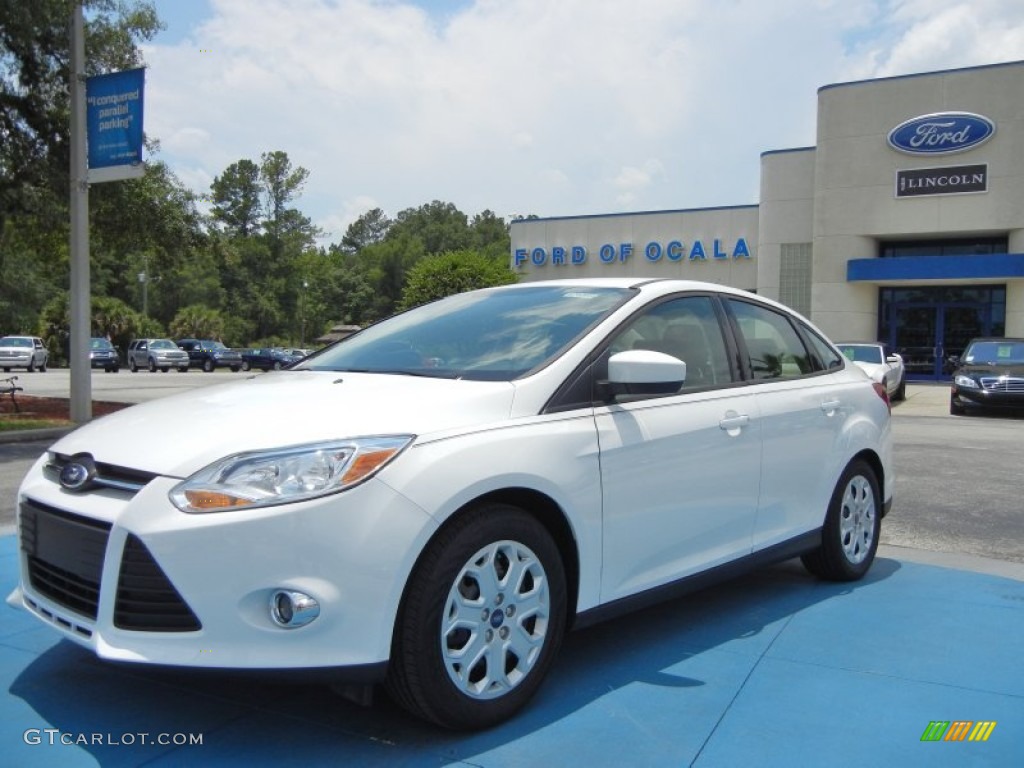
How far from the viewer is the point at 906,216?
29609 millimetres

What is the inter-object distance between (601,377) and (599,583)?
79 cm

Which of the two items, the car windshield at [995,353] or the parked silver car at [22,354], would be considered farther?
the parked silver car at [22,354]

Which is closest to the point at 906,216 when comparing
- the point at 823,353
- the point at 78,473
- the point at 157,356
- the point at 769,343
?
the point at 823,353

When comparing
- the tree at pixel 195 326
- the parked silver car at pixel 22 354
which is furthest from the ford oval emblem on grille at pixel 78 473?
the tree at pixel 195 326

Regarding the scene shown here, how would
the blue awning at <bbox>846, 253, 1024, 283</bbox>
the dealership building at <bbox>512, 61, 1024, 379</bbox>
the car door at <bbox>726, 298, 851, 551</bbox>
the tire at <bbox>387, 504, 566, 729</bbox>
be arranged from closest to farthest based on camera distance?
the tire at <bbox>387, 504, 566, 729</bbox>
the car door at <bbox>726, 298, 851, 551</bbox>
the blue awning at <bbox>846, 253, 1024, 283</bbox>
the dealership building at <bbox>512, 61, 1024, 379</bbox>

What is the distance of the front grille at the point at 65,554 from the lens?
2.80 meters

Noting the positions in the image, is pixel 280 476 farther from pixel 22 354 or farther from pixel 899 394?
pixel 22 354

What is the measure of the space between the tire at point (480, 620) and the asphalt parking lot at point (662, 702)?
15 centimetres

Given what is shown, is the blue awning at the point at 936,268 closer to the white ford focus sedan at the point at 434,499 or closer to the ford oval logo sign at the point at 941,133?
the ford oval logo sign at the point at 941,133

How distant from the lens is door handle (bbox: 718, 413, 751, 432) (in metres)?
3.95

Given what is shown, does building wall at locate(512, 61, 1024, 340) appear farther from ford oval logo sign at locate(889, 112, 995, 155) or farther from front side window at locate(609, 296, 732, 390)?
front side window at locate(609, 296, 732, 390)

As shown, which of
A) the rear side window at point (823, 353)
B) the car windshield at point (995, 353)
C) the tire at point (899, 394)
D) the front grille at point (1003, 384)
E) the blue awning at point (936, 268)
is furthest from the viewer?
the blue awning at point (936, 268)

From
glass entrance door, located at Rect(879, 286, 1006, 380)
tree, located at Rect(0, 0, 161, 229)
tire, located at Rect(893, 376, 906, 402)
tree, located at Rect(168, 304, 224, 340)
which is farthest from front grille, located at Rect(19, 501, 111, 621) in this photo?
tree, located at Rect(168, 304, 224, 340)

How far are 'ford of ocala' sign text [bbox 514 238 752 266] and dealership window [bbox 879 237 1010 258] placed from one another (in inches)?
203
